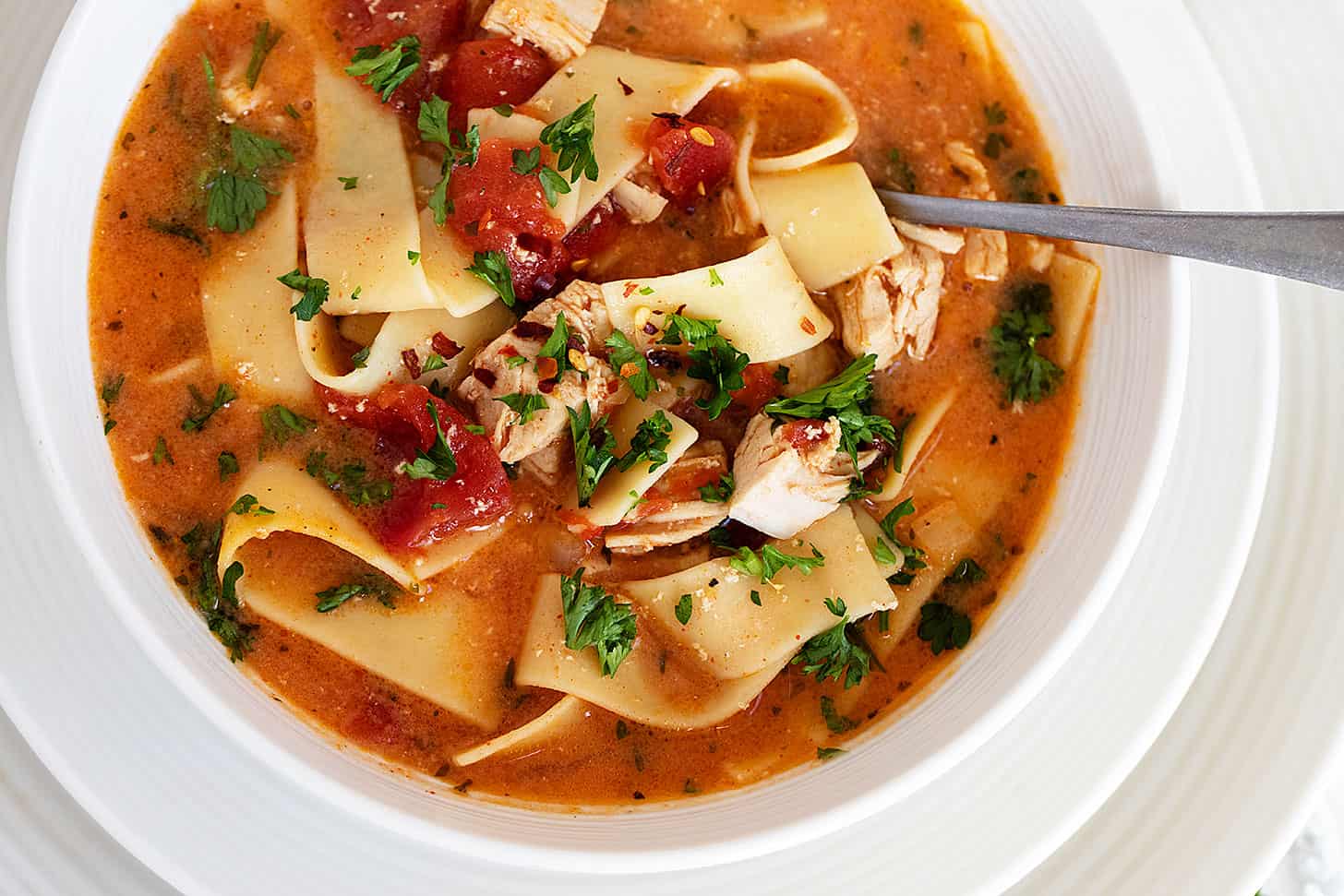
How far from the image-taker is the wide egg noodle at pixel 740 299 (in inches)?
170

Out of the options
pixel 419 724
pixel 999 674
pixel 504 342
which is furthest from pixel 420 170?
pixel 999 674

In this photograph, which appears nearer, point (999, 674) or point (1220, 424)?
point (999, 674)

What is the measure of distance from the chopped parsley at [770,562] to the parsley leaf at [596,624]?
0.44m

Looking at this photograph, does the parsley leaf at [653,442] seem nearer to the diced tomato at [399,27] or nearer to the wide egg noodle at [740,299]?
the wide egg noodle at [740,299]

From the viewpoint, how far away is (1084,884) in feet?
15.5

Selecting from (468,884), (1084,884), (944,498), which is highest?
(944,498)

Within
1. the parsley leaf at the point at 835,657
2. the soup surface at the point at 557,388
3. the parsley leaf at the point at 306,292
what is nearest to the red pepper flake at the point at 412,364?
the soup surface at the point at 557,388

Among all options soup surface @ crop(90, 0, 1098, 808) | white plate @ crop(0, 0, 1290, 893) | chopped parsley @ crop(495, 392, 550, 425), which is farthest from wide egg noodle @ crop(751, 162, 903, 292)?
white plate @ crop(0, 0, 1290, 893)

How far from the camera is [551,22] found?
445 centimetres

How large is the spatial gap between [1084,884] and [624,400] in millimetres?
2563

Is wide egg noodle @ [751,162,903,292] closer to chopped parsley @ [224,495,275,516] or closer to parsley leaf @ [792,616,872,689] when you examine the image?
parsley leaf @ [792,616,872,689]

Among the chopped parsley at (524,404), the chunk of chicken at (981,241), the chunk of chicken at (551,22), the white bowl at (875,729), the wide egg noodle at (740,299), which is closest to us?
the white bowl at (875,729)

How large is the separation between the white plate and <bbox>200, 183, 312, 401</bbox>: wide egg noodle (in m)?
0.81

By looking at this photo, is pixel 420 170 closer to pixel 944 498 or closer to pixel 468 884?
pixel 944 498
